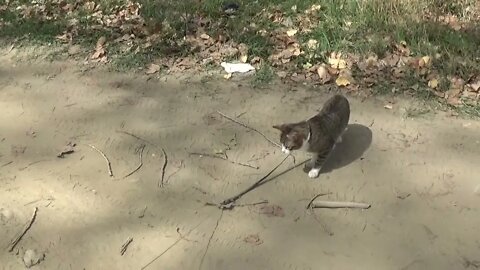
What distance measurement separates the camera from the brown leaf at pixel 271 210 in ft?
12.5

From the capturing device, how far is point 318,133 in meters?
3.93

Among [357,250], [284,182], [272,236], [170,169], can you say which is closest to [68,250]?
[170,169]

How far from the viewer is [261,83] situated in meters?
5.25

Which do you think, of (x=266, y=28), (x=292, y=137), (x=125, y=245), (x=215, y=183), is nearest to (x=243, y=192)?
(x=215, y=183)

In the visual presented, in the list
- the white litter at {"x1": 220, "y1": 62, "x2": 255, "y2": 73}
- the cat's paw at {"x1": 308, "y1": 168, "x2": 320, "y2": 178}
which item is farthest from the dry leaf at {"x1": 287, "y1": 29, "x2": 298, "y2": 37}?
the cat's paw at {"x1": 308, "y1": 168, "x2": 320, "y2": 178}

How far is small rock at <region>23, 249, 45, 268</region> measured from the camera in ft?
11.3

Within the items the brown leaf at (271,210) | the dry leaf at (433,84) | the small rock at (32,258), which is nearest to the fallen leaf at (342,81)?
the dry leaf at (433,84)

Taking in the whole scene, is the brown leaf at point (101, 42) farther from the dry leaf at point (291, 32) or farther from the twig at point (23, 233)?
the twig at point (23, 233)

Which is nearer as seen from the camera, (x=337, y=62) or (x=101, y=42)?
(x=337, y=62)

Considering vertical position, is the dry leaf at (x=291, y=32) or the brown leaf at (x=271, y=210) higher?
the dry leaf at (x=291, y=32)

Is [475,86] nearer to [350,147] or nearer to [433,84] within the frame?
[433,84]

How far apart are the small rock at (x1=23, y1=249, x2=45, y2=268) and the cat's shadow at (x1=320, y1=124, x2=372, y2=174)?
2.05 metres

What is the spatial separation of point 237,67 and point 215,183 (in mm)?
1724

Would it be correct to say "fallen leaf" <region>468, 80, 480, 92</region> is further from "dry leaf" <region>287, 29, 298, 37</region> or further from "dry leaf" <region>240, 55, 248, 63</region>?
"dry leaf" <region>240, 55, 248, 63</region>
